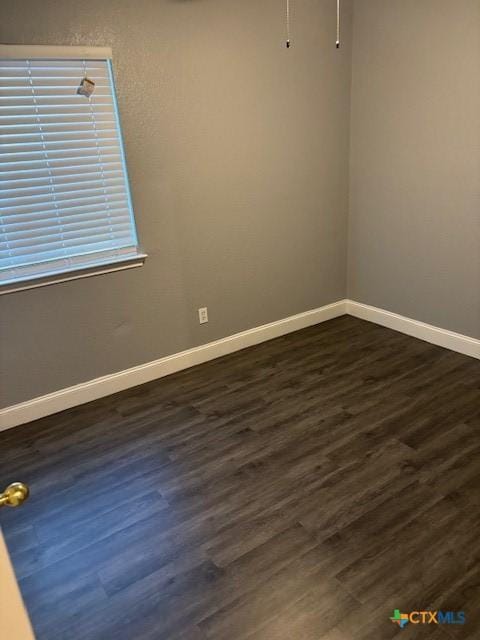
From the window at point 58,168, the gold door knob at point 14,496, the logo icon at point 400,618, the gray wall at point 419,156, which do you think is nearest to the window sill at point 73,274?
the window at point 58,168

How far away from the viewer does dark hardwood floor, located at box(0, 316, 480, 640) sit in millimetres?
1647

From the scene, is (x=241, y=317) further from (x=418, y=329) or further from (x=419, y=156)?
(x=419, y=156)

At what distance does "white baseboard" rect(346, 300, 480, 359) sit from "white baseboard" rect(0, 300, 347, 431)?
19cm

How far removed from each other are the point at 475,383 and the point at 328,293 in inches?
56.4

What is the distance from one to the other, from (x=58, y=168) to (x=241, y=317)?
5.28 ft

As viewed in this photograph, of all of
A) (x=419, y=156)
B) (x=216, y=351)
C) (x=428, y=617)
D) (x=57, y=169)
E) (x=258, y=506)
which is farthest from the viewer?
(x=216, y=351)

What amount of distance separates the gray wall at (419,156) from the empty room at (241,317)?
0.7 inches

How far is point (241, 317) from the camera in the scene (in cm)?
359

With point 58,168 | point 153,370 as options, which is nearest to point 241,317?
point 153,370

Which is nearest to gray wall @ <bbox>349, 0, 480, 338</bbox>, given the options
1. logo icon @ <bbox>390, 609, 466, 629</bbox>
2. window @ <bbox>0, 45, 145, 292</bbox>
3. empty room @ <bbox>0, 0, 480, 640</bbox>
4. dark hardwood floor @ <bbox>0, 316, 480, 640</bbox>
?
empty room @ <bbox>0, 0, 480, 640</bbox>

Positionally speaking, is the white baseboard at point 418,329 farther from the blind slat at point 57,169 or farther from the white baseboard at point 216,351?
the blind slat at point 57,169

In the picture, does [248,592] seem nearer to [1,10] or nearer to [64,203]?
[64,203]

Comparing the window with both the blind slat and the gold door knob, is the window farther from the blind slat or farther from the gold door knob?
the gold door knob

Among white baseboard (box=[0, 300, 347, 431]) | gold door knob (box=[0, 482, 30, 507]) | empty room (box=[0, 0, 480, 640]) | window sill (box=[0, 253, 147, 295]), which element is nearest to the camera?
gold door knob (box=[0, 482, 30, 507])
